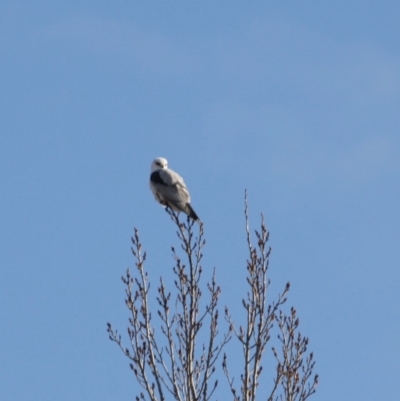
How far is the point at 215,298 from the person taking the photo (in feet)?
41.2

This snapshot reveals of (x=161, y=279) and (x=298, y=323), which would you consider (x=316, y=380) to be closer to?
(x=298, y=323)

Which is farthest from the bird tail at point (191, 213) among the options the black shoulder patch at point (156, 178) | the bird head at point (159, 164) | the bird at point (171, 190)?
the bird head at point (159, 164)

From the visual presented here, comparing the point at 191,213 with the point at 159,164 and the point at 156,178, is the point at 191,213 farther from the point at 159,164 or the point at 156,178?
the point at 159,164

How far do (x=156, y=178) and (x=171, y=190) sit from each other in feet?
2.11

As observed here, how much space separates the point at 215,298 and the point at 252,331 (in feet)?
1.65

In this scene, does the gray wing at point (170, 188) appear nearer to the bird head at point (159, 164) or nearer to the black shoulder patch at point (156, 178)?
the black shoulder patch at point (156, 178)

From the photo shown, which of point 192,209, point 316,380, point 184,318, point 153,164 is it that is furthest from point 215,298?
Result: point 153,164

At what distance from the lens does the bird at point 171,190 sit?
15.0m

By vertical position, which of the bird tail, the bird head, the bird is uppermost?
the bird head

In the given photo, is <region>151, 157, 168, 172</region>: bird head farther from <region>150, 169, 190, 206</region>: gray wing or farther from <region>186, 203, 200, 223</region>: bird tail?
<region>186, 203, 200, 223</region>: bird tail

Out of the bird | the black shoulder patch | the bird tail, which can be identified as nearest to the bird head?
the bird

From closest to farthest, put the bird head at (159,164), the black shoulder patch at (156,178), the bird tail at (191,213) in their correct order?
the bird tail at (191,213)
the black shoulder patch at (156,178)
the bird head at (159,164)

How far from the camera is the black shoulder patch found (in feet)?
52.4

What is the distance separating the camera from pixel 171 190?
15.5 metres
